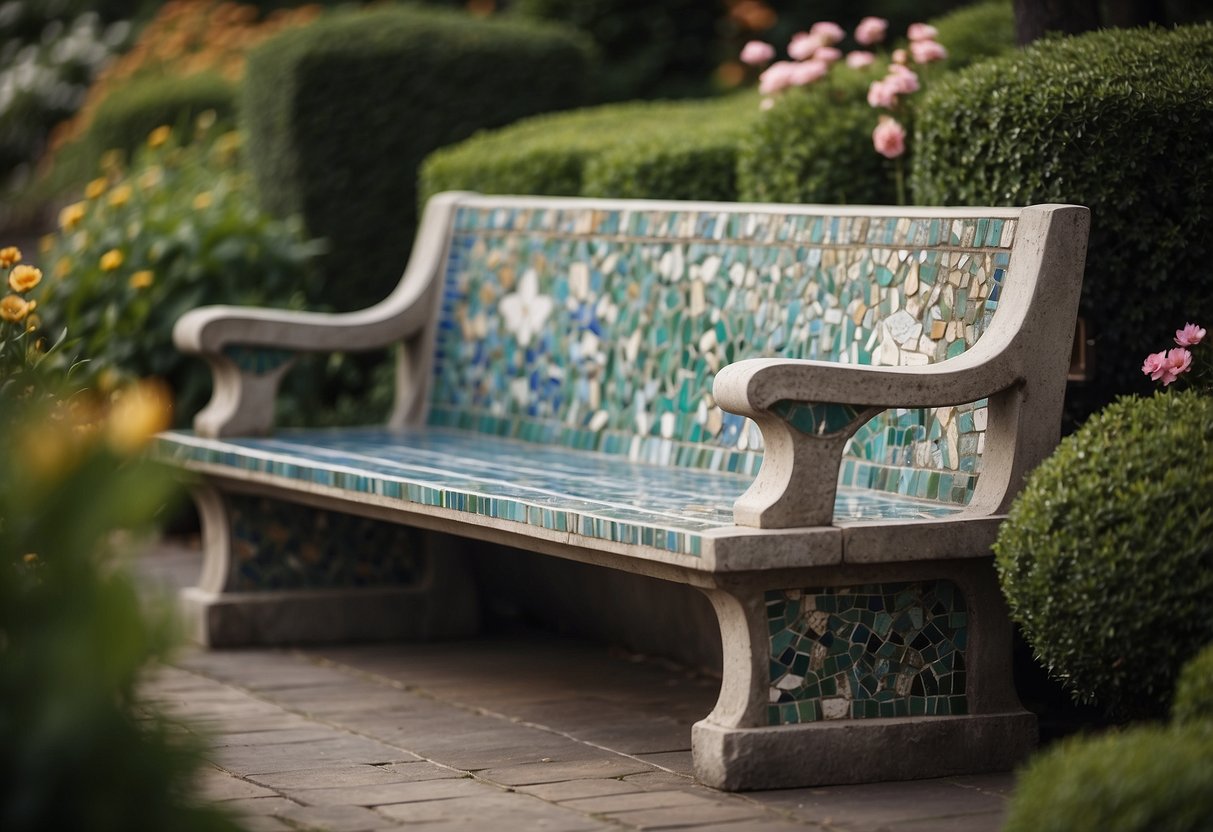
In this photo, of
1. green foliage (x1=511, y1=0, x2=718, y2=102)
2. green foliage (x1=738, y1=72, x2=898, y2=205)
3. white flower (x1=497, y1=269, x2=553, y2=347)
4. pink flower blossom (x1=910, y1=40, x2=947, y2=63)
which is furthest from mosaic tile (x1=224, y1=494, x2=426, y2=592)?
green foliage (x1=511, y1=0, x2=718, y2=102)

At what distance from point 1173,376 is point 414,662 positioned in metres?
2.71

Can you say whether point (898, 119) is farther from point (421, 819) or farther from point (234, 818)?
point (234, 818)

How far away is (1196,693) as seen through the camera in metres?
3.34

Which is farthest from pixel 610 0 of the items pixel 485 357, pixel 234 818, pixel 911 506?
pixel 234 818

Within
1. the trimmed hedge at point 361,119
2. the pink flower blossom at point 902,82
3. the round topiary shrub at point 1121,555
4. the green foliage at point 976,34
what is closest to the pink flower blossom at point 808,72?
the pink flower blossom at point 902,82

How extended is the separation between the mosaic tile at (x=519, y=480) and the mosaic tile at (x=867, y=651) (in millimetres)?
197

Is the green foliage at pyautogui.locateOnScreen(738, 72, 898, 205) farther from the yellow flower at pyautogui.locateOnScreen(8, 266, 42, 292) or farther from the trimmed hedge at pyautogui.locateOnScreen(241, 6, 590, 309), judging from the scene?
the trimmed hedge at pyautogui.locateOnScreen(241, 6, 590, 309)

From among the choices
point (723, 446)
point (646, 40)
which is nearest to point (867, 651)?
point (723, 446)

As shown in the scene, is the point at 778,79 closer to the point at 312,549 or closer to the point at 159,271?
the point at 312,549

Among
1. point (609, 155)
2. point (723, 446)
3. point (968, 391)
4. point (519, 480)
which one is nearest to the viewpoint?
point (968, 391)

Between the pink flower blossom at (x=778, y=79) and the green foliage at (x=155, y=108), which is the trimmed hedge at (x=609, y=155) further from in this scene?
the green foliage at (x=155, y=108)

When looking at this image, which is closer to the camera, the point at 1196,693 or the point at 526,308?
the point at 1196,693

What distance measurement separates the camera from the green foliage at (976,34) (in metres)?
7.10

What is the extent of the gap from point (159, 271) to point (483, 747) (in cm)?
373
